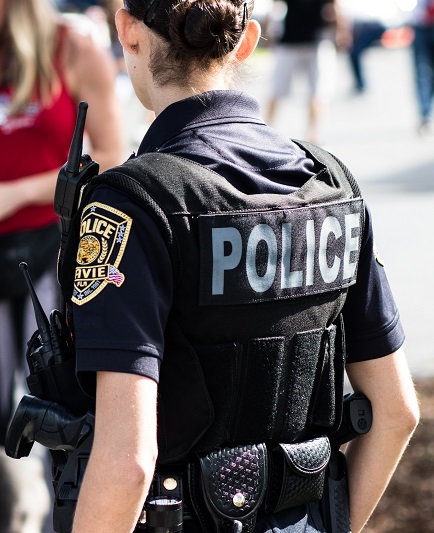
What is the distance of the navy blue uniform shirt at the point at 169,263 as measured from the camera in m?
1.79

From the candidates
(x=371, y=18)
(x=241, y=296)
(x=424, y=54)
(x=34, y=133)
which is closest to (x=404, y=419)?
(x=241, y=296)

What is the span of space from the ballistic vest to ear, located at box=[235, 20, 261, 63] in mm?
272

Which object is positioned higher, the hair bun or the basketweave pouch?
the hair bun

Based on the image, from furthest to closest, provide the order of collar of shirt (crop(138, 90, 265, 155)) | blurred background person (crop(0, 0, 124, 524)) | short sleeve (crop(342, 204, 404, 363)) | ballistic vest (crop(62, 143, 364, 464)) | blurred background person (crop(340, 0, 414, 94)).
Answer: blurred background person (crop(340, 0, 414, 94)) → blurred background person (crop(0, 0, 124, 524)) → short sleeve (crop(342, 204, 404, 363)) → collar of shirt (crop(138, 90, 265, 155)) → ballistic vest (crop(62, 143, 364, 464))

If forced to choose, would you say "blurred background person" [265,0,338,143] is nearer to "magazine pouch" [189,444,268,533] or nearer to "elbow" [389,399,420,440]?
"elbow" [389,399,420,440]

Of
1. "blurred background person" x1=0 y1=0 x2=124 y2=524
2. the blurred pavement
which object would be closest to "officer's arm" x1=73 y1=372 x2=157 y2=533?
the blurred pavement

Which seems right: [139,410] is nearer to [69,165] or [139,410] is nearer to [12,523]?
[69,165]

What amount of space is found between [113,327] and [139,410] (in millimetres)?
144

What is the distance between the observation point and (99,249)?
1.83 metres

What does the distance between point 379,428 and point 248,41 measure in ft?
2.69

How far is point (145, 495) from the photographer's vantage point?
5.92ft

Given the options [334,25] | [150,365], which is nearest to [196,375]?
[150,365]

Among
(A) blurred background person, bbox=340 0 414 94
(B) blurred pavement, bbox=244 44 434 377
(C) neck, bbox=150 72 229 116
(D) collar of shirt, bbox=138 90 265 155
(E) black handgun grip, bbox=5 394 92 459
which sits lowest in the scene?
(A) blurred background person, bbox=340 0 414 94

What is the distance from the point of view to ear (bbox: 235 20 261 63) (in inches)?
81.9
